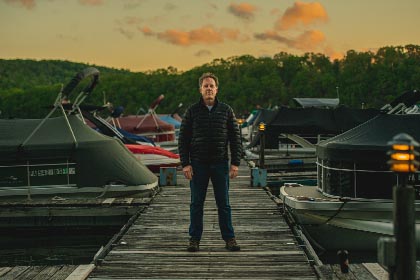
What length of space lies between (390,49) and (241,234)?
131 meters

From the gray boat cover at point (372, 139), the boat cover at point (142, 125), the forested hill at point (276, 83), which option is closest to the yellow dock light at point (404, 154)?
the gray boat cover at point (372, 139)

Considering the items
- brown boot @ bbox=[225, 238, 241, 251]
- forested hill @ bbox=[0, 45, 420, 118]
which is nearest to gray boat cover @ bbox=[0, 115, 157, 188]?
brown boot @ bbox=[225, 238, 241, 251]

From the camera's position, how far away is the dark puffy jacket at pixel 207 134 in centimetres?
788

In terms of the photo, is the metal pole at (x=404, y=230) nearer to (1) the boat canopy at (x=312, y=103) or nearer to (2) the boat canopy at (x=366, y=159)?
(2) the boat canopy at (x=366, y=159)

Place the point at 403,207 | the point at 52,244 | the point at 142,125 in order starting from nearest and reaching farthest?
the point at 403,207 → the point at 52,244 → the point at 142,125

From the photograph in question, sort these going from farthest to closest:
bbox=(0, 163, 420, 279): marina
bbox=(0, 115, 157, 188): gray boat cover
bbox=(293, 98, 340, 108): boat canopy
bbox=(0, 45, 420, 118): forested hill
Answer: bbox=(0, 45, 420, 118): forested hill < bbox=(293, 98, 340, 108): boat canopy < bbox=(0, 115, 157, 188): gray boat cover < bbox=(0, 163, 420, 279): marina

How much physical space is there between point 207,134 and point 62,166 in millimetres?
8591

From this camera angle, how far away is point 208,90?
779cm

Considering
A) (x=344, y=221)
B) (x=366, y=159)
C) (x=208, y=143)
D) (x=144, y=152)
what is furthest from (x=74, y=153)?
(x=208, y=143)

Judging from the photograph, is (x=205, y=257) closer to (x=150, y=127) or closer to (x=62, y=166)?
(x=62, y=166)

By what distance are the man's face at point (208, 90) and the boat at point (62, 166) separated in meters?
8.22

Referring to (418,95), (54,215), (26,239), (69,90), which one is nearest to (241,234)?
(54,215)

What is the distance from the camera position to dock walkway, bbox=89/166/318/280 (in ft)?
24.9

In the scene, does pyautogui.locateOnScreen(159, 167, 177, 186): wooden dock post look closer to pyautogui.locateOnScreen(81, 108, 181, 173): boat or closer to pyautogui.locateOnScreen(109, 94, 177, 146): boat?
pyautogui.locateOnScreen(81, 108, 181, 173): boat
